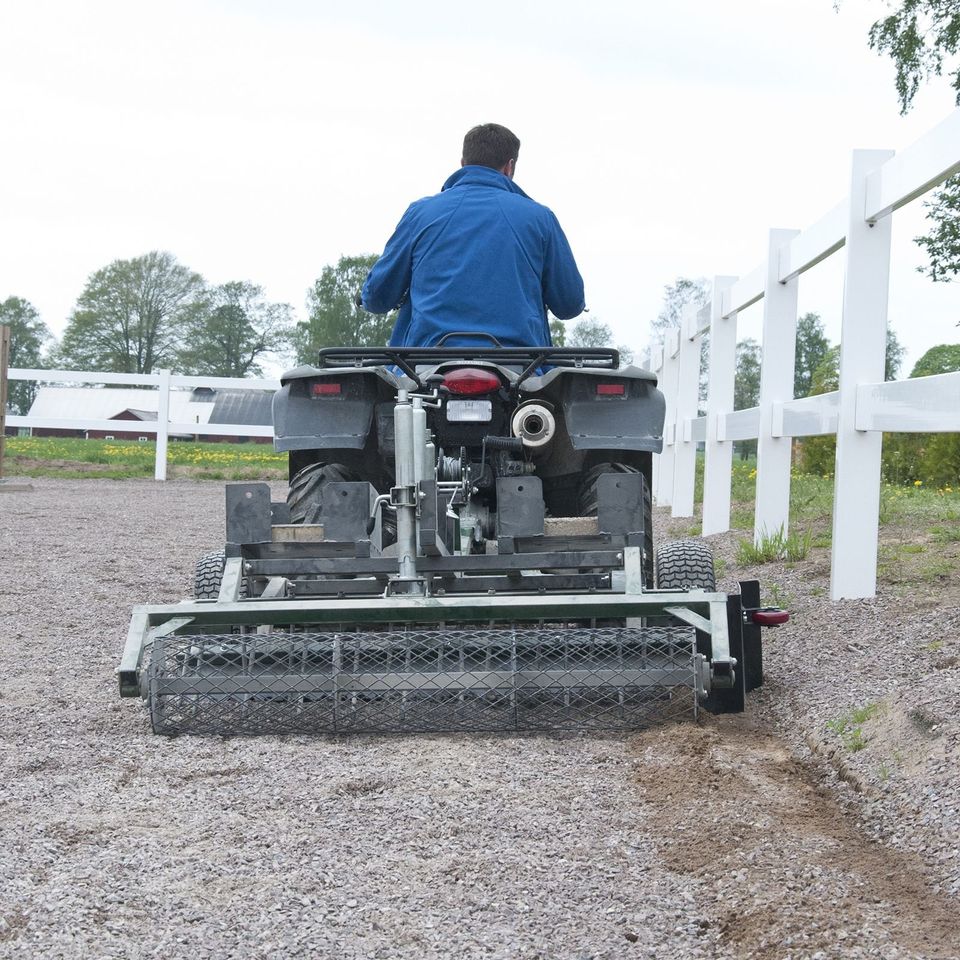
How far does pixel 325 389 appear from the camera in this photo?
171 inches

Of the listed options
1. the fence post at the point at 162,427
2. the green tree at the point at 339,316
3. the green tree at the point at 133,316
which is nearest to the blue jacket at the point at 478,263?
the fence post at the point at 162,427

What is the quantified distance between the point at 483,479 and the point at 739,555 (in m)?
3.64

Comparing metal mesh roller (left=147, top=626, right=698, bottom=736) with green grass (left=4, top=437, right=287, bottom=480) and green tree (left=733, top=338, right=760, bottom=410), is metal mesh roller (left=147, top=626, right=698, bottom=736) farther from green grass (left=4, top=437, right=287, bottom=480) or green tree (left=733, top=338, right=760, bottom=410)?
green tree (left=733, top=338, right=760, bottom=410)

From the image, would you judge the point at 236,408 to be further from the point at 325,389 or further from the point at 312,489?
the point at 325,389

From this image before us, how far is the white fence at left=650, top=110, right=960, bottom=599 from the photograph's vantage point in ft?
16.0

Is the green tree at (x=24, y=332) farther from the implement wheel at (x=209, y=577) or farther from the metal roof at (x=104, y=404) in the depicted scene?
the implement wheel at (x=209, y=577)

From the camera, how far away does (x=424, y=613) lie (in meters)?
3.64

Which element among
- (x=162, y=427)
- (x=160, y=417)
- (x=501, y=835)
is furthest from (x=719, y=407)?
(x=160, y=417)

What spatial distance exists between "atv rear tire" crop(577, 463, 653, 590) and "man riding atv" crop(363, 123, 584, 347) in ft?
1.75

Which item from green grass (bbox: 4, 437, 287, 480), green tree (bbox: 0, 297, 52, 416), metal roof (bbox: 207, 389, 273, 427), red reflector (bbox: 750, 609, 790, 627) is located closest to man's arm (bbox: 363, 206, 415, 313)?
red reflector (bbox: 750, 609, 790, 627)

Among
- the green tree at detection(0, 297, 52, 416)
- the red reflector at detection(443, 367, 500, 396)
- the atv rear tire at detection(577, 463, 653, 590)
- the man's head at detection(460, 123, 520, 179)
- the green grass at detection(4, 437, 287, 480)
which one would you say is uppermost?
the green tree at detection(0, 297, 52, 416)

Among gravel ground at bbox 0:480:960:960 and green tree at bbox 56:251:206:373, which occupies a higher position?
green tree at bbox 56:251:206:373

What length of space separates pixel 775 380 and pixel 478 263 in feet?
11.2

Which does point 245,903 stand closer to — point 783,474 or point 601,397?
point 601,397
